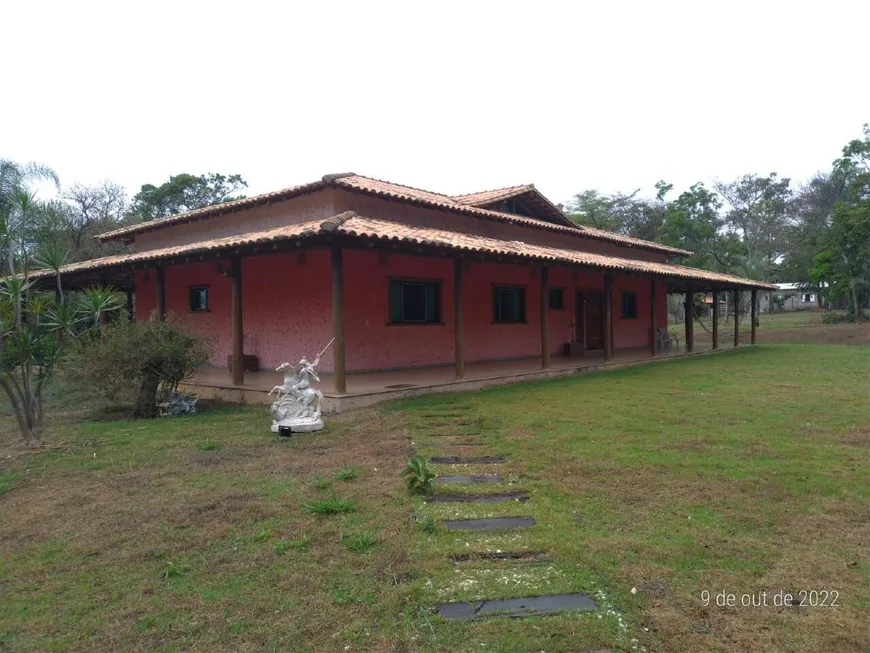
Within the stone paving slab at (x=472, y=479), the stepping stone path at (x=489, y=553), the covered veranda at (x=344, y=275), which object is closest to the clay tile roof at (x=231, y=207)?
the covered veranda at (x=344, y=275)

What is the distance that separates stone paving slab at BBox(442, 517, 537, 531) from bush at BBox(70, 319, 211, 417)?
607 centimetres

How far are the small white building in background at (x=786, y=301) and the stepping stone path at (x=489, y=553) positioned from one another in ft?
162

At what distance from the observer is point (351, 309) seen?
37.4 feet

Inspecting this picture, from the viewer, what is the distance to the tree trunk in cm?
891

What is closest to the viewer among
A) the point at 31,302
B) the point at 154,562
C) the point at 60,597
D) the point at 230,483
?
the point at 60,597

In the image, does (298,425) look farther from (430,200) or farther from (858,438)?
(430,200)

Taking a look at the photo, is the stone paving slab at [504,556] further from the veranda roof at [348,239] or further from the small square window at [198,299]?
the small square window at [198,299]

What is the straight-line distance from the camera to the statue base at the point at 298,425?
7.32 m

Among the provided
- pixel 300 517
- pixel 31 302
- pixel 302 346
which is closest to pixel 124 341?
pixel 31 302

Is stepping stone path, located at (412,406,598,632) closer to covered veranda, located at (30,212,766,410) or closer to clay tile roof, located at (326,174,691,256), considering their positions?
covered veranda, located at (30,212,766,410)

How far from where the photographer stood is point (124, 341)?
28.1 ft

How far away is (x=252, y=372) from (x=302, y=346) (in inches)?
57.5

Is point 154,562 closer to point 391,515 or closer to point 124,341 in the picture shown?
point 391,515

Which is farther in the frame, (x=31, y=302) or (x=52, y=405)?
(x=52, y=405)
